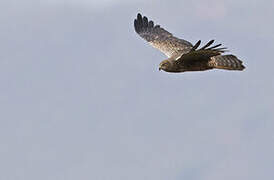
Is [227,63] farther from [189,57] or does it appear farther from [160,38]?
[160,38]

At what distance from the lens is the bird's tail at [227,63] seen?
24344 millimetres

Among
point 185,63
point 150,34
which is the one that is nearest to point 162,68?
point 185,63

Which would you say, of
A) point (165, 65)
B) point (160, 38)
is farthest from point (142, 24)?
point (165, 65)

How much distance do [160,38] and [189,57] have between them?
647 centimetres

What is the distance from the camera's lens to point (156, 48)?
94.6ft

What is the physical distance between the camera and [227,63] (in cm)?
2459

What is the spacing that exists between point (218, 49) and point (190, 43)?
21.4 ft

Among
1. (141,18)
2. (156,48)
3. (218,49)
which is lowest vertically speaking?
(218,49)

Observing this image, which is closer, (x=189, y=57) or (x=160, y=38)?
(x=189, y=57)

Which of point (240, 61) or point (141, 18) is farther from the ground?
point (141, 18)

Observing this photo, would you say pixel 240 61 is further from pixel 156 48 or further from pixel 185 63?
pixel 156 48

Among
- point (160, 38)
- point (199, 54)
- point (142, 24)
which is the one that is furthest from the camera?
point (142, 24)

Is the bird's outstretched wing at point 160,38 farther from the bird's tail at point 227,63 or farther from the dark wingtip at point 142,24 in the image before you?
the bird's tail at point 227,63

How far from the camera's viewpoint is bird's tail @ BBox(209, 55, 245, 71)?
24.3m
